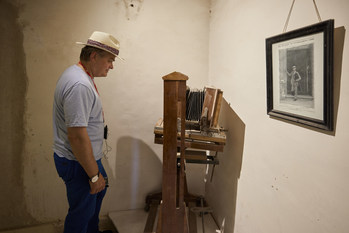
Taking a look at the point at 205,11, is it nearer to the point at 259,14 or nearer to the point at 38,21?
the point at 259,14

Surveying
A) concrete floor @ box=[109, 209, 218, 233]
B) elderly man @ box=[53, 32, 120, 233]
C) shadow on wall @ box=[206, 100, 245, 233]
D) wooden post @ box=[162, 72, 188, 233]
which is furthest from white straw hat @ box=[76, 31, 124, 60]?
concrete floor @ box=[109, 209, 218, 233]

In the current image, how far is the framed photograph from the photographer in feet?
3.20

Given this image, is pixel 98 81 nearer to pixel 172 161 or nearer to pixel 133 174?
pixel 133 174

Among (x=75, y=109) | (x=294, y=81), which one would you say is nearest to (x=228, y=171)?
(x=294, y=81)

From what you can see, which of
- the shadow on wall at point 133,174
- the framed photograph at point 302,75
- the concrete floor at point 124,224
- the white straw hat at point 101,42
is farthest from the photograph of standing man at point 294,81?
the shadow on wall at point 133,174

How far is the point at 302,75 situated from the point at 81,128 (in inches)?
48.4

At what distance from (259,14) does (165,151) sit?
108cm

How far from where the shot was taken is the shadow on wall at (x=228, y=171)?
1900 mm

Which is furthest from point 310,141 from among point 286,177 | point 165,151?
point 165,151

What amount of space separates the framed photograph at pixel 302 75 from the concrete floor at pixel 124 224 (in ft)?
4.73

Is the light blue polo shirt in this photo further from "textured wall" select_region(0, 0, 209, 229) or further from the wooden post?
"textured wall" select_region(0, 0, 209, 229)

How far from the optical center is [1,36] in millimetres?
2053

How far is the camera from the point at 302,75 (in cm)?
111

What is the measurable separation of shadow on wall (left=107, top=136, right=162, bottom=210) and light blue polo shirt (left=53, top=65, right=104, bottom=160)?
0.83 meters
